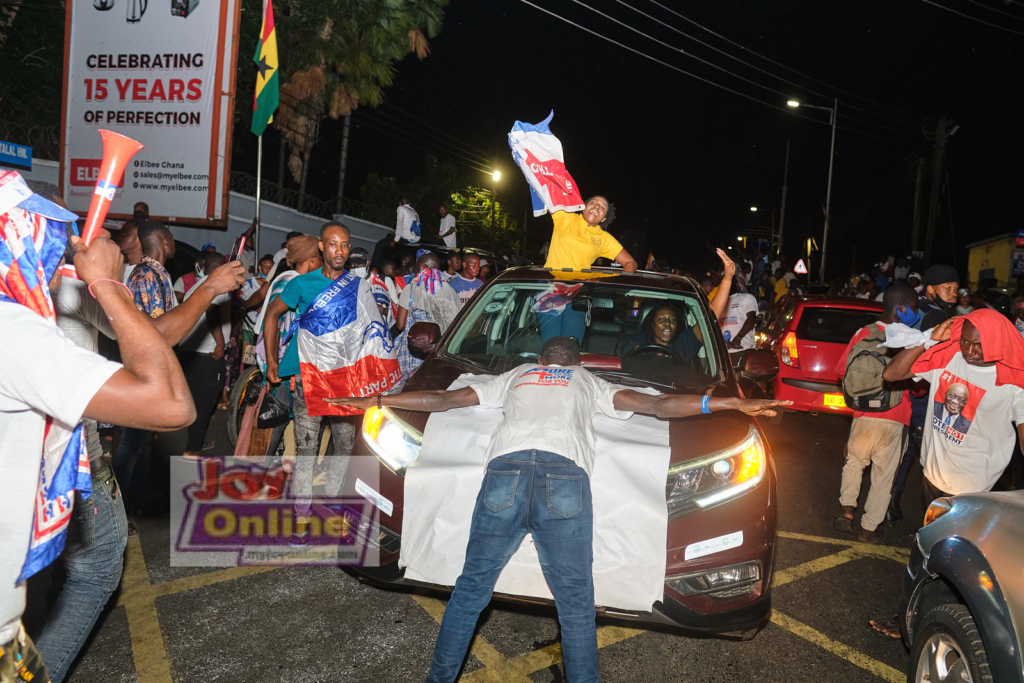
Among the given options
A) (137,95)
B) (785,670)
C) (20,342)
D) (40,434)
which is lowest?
(785,670)

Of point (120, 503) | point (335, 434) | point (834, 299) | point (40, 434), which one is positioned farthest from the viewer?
point (834, 299)

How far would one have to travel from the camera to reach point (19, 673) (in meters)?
1.60

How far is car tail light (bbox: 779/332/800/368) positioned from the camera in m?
8.24

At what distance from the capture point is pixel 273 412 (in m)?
5.00

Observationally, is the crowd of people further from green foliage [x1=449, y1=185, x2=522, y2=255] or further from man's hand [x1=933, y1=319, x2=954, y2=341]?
green foliage [x1=449, y1=185, x2=522, y2=255]

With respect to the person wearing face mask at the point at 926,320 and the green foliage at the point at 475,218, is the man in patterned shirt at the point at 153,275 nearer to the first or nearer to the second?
the person wearing face mask at the point at 926,320

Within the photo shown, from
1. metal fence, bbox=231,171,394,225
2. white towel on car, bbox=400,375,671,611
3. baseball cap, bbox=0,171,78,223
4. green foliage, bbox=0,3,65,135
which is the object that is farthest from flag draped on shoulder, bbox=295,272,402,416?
green foliage, bbox=0,3,65,135

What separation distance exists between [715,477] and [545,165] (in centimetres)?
324

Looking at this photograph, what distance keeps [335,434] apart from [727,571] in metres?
2.78

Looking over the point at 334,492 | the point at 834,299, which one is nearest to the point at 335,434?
the point at 334,492

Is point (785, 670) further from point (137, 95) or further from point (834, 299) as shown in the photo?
point (137, 95)

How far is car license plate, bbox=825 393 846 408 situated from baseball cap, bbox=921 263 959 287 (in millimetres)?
3718

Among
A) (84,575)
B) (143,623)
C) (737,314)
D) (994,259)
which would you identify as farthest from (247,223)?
(994,259)

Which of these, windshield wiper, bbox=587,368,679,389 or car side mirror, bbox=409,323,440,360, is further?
car side mirror, bbox=409,323,440,360
